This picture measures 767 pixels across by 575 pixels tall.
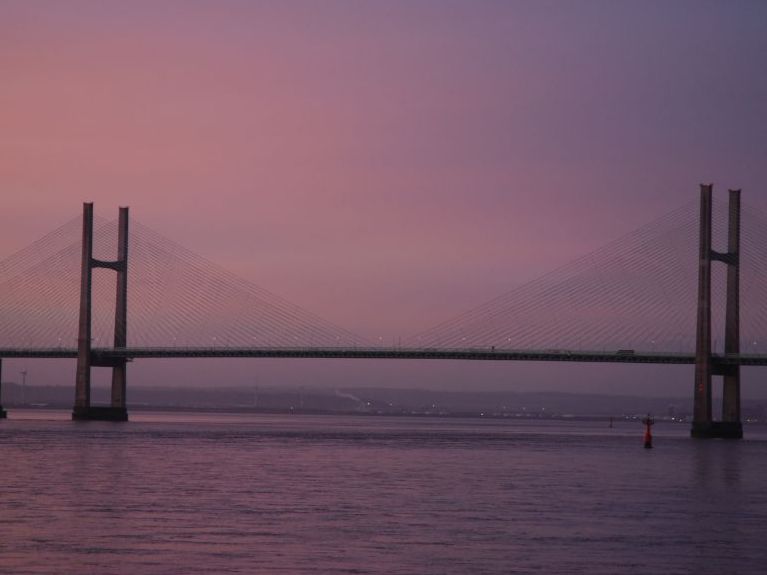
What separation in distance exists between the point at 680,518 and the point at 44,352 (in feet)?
210

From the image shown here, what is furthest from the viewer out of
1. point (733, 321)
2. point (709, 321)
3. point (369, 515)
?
point (733, 321)

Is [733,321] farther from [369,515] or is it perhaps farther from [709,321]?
[369,515]

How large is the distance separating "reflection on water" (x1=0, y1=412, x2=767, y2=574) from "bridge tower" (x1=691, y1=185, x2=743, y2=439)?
2189cm

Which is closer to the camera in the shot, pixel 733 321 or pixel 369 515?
pixel 369 515

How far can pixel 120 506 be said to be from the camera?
80.3 ft

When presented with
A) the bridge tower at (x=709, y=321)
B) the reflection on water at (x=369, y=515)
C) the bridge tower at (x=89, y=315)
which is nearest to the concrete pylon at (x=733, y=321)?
the bridge tower at (x=709, y=321)

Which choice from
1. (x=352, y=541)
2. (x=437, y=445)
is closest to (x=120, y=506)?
(x=352, y=541)

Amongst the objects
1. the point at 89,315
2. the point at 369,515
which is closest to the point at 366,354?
the point at 89,315

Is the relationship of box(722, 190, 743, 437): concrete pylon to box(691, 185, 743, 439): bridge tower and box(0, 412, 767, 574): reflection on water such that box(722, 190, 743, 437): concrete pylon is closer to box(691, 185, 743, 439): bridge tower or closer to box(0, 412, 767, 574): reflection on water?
Result: box(691, 185, 743, 439): bridge tower

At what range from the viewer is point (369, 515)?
78.1 feet

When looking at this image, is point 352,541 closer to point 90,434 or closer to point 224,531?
point 224,531

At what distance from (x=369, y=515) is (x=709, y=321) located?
1743 inches

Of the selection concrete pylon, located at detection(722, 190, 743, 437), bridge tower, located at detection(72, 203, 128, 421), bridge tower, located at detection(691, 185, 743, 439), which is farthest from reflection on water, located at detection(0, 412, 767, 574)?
bridge tower, located at detection(72, 203, 128, 421)

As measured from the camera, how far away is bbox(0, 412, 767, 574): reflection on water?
1798 centimetres
